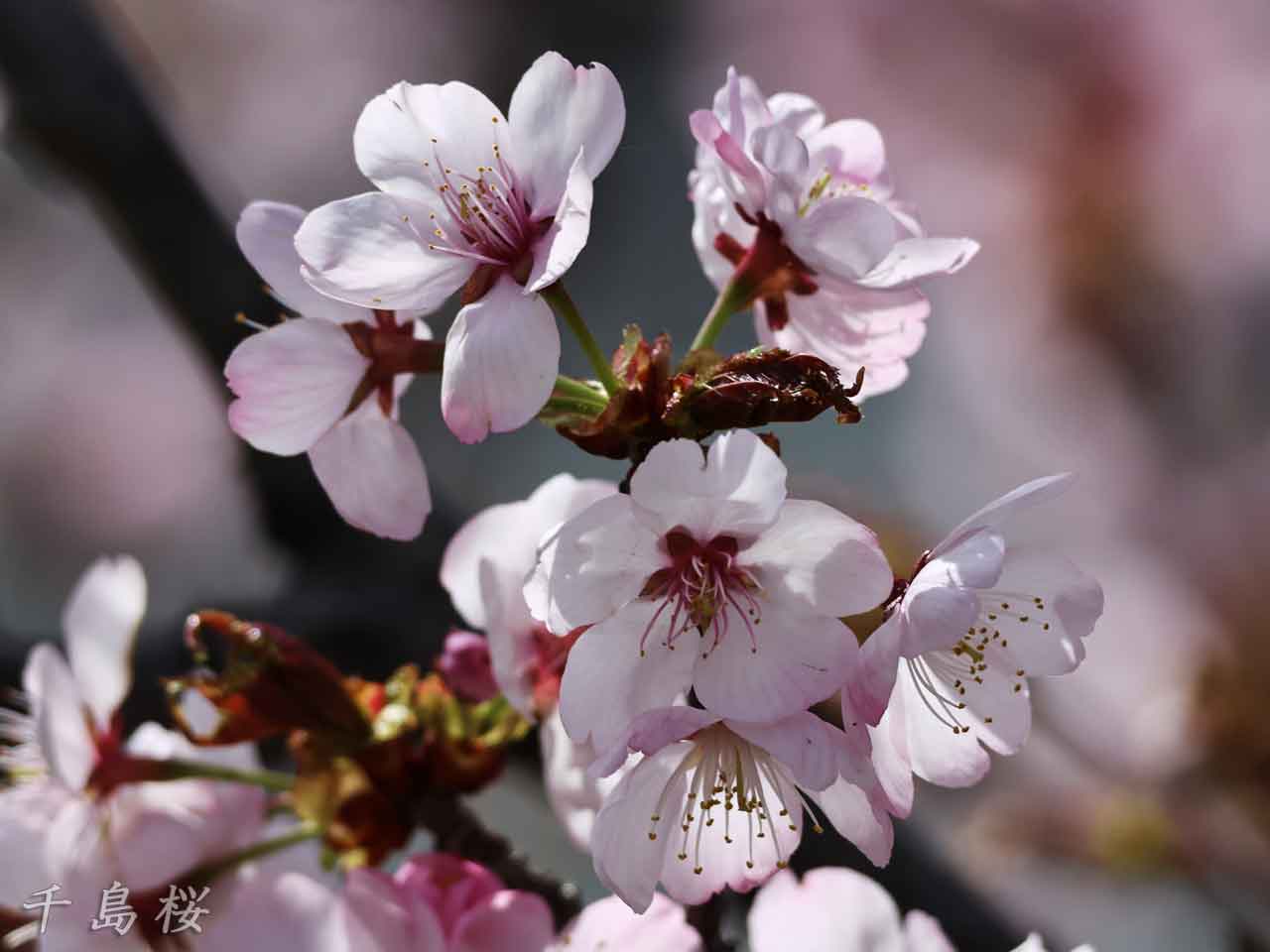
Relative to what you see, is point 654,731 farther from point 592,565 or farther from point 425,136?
point 425,136

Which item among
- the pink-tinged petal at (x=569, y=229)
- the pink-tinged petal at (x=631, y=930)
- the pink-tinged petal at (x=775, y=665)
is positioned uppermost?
the pink-tinged petal at (x=569, y=229)

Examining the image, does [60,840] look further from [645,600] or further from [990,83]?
[990,83]

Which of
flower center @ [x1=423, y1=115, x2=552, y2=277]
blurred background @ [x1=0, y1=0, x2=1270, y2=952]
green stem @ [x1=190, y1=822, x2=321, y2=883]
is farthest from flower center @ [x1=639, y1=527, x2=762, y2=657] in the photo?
blurred background @ [x1=0, y1=0, x2=1270, y2=952]

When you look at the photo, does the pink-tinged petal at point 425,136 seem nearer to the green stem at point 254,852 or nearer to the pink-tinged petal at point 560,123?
the pink-tinged petal at point 560,123

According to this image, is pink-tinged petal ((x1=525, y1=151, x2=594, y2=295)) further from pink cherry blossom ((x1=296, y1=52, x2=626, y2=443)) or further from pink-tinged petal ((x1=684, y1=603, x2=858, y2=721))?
pink-tinged petal ((x1=684, y1=603, x2=858, y2=721))

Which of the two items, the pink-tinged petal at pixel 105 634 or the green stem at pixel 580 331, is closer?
the green stem at pixel 580 331

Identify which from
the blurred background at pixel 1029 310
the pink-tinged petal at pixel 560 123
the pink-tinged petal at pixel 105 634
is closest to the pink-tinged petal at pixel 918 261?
the pink-tinged petal at pixel 560 123

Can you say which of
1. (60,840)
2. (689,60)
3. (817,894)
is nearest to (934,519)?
(689,60)
